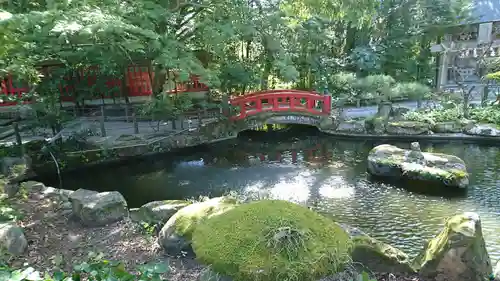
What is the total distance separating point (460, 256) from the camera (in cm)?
442

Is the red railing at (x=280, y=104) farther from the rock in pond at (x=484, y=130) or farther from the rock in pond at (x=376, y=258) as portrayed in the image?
the rock in pond at (x=376, y=258)

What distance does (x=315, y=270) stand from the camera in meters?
3.18

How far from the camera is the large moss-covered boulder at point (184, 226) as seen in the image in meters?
4.70

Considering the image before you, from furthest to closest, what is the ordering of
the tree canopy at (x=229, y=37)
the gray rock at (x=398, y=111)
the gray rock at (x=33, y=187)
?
1. the gray rock at (x=398, y=111)
2. the tree canopy at (x=229, y=37)
3. the gray rock at (x=33, y=187)

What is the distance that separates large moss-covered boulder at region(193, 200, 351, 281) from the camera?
3.18 m

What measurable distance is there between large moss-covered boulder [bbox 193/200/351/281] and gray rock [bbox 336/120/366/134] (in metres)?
11.0

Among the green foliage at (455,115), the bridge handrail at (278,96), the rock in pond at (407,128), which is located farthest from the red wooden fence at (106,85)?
the green foliage at (455,115)

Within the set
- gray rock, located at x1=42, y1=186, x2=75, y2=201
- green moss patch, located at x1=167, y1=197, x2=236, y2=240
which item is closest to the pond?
gray rock, located at x1=42, y1=186, x2=75, y2=201

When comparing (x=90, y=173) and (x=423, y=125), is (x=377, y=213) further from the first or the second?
(x=90, y=173)

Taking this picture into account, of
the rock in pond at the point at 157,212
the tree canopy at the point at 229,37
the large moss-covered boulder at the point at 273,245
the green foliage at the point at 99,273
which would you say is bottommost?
the rock in pond at the point at 157,212

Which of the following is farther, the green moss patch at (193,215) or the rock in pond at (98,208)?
the rock in pond at (98,208)

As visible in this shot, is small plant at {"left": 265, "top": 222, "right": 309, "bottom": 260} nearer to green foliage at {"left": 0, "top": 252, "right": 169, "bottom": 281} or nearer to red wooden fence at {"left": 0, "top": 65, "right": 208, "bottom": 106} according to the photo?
green foliage at {"left": 0, "top": 252, "right": 169, "bottom": 281}

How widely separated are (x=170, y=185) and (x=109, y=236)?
490 centimetres

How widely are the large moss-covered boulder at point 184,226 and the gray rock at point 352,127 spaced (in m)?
10.2
